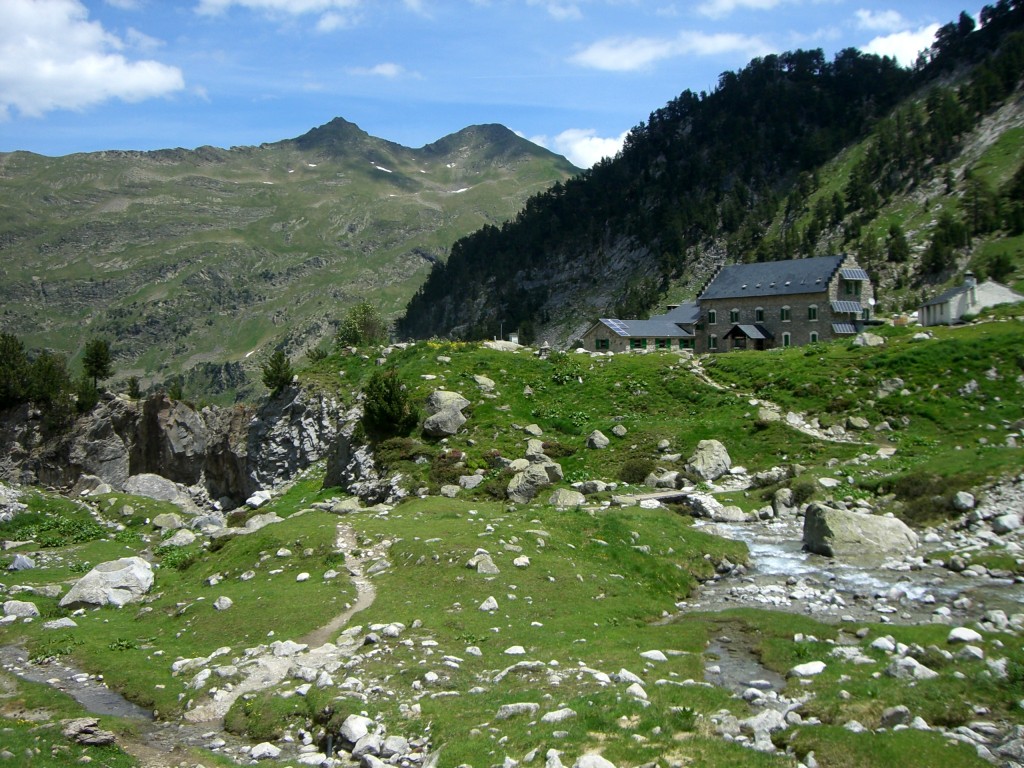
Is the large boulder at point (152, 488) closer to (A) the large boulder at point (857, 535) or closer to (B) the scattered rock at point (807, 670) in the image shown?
(A) the large boulder at point (857, 535)

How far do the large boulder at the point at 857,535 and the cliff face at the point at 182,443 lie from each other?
3556cm

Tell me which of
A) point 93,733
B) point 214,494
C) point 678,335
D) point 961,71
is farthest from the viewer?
point 961,71

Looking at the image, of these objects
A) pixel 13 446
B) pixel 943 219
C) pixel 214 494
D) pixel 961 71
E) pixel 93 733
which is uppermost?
pixel 961 71

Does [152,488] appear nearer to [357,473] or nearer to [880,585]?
[357,473]

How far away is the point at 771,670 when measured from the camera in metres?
17.9

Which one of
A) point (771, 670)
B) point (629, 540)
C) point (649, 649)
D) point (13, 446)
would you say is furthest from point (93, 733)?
point (13, 446)

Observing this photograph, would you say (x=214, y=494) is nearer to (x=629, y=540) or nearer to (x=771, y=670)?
(x=629, y=540)

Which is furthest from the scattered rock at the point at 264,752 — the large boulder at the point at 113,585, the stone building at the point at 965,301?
the stone building at the point at 965,301

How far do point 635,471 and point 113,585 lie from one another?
26.3m

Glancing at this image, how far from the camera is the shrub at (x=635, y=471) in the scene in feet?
137

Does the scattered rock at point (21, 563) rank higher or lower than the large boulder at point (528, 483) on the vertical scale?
lower

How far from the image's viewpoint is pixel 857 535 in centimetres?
2895

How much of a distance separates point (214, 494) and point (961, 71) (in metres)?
190

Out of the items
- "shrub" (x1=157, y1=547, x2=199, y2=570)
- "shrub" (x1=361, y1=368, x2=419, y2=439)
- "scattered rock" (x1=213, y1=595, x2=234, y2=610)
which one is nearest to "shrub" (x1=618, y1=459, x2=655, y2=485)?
"shrub" (x1=361, y1=368, x2=419, y2=439)
